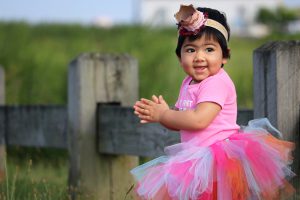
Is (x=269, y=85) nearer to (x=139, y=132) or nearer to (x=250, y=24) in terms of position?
(x=139, y=132)

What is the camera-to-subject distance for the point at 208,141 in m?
2.62

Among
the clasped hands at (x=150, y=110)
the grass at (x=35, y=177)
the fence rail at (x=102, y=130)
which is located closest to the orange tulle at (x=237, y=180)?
the clasped hands at (x=150, y=110)

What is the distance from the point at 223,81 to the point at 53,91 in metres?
5.16

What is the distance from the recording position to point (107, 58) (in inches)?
166

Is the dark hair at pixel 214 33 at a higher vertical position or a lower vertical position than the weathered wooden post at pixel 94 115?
higher

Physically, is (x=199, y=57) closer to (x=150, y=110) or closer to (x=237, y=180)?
(x=150, y=110)

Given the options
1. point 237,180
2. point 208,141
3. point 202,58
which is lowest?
point 237,180

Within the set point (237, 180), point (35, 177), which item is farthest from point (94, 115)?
point (237, 180)

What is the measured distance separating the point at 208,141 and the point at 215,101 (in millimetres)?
168

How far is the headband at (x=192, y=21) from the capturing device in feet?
8.67

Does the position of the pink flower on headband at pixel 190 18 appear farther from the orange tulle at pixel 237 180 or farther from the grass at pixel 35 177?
the grass at pixel 35 177

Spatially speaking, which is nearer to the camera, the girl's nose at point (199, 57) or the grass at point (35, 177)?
the girl's nose at point (199, 57)

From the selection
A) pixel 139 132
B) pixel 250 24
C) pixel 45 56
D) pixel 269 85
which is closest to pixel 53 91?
pixel 45 56

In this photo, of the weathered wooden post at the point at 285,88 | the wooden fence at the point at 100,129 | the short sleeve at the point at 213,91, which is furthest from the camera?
the wooden fence at the point at 100,129
